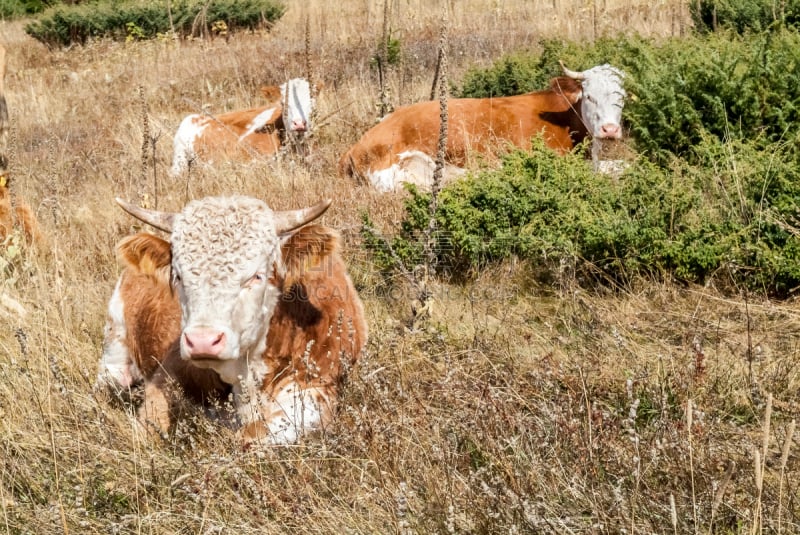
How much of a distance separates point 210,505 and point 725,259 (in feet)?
10.9

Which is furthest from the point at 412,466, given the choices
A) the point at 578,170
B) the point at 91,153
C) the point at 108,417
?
the point at 91,153

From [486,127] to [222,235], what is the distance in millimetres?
5238

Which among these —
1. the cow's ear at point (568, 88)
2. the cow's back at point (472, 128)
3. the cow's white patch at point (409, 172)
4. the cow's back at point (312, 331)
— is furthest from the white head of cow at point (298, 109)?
the cow's back at point (312, 331)

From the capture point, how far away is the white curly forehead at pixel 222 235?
360 cm

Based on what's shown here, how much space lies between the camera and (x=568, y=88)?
344 inches

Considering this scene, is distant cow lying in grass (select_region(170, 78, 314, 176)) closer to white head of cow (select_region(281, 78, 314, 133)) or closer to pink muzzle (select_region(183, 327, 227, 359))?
white head of cow (select_region(281, 78, 314, 133))

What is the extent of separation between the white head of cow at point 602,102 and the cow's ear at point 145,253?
209 inches

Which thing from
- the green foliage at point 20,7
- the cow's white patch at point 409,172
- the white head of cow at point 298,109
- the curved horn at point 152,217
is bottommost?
the green foliage at point 20,7

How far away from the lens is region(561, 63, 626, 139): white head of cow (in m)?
8.20

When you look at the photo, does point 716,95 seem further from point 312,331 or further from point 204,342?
point 204,342

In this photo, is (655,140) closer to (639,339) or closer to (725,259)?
(725,259)

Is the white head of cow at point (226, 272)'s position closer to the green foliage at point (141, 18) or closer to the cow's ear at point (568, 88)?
the cow's ear at point (568, 88)

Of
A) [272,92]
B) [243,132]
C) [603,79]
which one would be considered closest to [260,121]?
[243,132]

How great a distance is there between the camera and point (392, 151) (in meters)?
8.48
